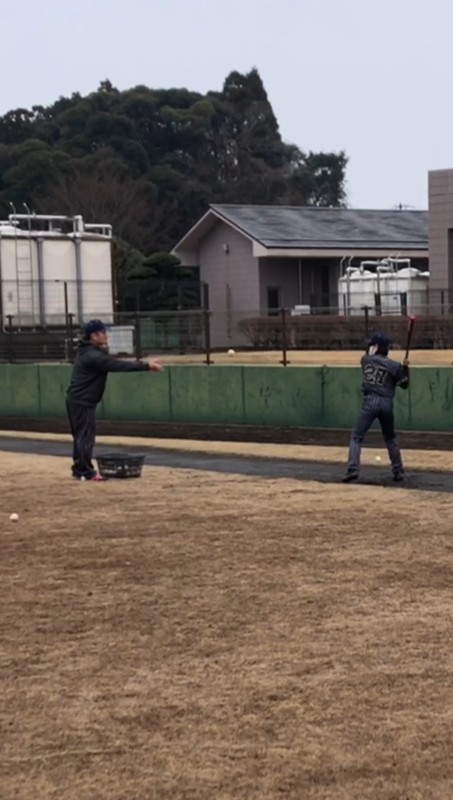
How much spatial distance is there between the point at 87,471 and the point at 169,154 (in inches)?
2202

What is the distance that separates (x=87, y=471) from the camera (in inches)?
568

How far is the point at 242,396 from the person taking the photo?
22.5 metres

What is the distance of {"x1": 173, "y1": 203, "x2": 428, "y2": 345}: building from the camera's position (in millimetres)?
42156

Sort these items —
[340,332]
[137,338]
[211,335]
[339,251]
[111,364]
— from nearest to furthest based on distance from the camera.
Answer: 1. [111,364]
2. [137,338]
3. [211,335]
4. [340,332]
5. [339,251]

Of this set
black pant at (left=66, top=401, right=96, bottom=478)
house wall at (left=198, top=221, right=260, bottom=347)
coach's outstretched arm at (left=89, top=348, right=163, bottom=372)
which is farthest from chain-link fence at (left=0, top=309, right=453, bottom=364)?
coach's outstretched arm at (left=89, top=348, right=163, bottom=372)

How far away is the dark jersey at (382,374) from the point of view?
44.5ft

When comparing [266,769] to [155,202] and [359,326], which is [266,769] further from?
[155,202]

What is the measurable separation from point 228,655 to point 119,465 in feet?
25.9

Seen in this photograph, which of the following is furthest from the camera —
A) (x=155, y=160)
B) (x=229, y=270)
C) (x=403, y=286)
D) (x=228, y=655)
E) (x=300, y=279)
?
(x=155, y=160)

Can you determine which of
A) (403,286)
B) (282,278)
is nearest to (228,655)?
(403,286)

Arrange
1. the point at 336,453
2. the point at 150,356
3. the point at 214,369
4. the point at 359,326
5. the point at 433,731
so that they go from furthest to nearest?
1. the point at 359,326
2. the point at 150,356
3. the point at 214,369
4. the point at 336,453
5. the point at 433,731

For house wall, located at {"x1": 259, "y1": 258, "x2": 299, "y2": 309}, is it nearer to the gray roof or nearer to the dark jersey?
the gray roof

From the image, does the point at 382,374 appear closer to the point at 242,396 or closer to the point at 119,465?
the point at 119,465

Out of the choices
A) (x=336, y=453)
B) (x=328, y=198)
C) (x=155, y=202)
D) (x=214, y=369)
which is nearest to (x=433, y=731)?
(x=336, y=453)
